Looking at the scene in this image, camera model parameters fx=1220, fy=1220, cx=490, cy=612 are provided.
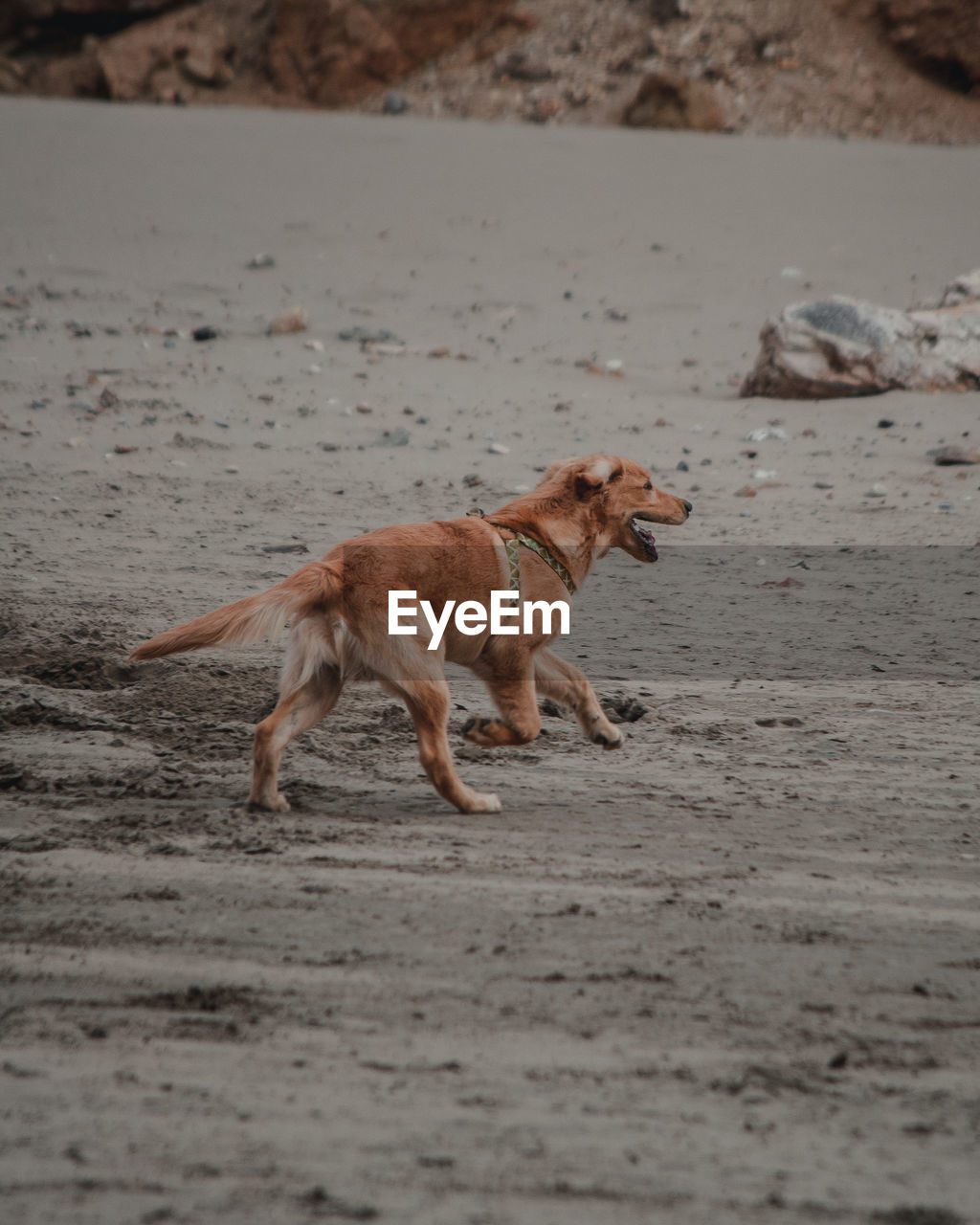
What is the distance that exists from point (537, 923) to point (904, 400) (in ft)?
25.8

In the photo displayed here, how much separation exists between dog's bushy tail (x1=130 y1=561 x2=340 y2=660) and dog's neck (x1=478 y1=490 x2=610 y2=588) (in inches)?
37.1

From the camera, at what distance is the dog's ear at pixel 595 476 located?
4.94m

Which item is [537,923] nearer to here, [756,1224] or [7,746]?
[756,1224]

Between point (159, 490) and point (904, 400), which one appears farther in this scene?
point (904, 400)

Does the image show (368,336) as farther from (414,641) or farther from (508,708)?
(414,641)

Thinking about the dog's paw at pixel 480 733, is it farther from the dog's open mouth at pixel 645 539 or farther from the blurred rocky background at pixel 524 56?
the blurred rocky background at pixel 524 56

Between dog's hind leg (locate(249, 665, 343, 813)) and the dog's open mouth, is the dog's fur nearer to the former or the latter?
dog's hind leg (locate(249, 665, 343, 813))

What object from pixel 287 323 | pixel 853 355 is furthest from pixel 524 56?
pixel 853 355

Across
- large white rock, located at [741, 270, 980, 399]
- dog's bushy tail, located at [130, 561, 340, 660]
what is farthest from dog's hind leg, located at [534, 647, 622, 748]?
large white rock, located at [741, 270, 980, 399]

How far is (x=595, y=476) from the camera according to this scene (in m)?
4.98

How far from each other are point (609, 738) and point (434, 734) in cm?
87

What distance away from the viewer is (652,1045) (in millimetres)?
2791

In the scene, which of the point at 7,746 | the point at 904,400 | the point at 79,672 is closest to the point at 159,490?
the point at 79,672

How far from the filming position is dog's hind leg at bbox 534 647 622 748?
4.73m
